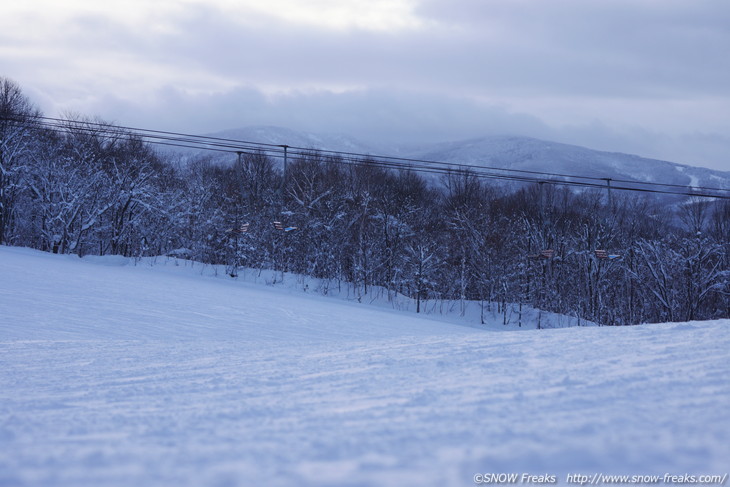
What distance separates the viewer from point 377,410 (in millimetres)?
4227

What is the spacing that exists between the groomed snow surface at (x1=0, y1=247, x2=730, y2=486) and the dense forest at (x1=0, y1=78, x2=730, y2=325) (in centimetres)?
2748

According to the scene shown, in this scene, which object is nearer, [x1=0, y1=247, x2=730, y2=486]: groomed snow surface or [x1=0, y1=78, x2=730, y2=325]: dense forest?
[x1=0, y1=247, x2=730, y2=486]: groomed snow surface

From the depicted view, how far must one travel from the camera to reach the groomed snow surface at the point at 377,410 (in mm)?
3180

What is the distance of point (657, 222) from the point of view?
67.6 m

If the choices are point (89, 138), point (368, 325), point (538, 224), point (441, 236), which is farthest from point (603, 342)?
point (538, 224)

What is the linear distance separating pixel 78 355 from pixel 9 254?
23.6 meters

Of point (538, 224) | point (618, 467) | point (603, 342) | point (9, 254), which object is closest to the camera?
point (618, 467)

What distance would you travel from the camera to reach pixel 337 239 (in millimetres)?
38750

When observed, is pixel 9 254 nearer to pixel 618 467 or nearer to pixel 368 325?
pixel 368 325

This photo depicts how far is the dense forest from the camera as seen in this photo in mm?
37875

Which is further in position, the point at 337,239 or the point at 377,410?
the point at 337,239

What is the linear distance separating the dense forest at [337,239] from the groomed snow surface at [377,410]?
27478mm

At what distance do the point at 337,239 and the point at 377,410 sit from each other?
113ft

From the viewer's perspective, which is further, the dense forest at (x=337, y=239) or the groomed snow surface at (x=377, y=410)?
the dense forest at (x=337, y=239)
